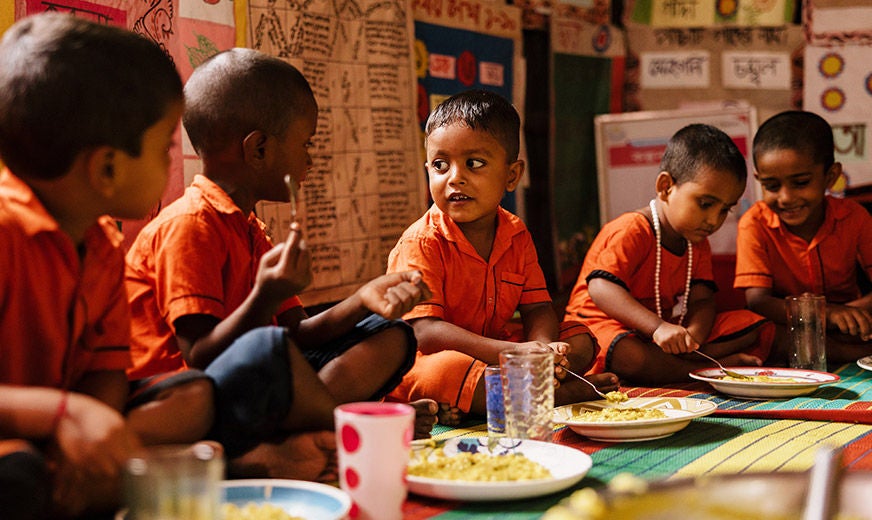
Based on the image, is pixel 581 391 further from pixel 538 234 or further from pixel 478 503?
pixel 538 234

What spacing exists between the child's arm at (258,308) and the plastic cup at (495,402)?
1.52 feet

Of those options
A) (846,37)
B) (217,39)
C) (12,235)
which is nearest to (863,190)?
(846,37)

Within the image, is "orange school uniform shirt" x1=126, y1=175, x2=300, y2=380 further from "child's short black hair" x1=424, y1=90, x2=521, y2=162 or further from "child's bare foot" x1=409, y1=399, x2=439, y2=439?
"child's short black hair" x1=424, y1=90, x2=521, y2=162

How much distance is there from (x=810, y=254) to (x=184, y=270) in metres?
2.27

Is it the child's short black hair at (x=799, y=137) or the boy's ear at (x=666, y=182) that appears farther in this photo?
the child's short black hair at (x=799, y=137)

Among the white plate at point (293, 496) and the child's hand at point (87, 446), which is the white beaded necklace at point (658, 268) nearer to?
the white plate at point (293, 496)

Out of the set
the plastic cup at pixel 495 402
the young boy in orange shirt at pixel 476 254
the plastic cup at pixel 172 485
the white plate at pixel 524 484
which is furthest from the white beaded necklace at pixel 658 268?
the plastic cup at pixel 172 485

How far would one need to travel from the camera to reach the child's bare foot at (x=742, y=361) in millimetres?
2758

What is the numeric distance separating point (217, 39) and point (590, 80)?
7.03 ft

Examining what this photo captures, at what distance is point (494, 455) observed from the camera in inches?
65.0

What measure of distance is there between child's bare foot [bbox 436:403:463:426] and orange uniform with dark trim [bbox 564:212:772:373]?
0.67 m

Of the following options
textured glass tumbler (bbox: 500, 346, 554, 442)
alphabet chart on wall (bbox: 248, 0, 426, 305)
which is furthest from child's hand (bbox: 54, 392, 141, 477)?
alphabet chart on wall (bbox: 248, 0, 426, 305)

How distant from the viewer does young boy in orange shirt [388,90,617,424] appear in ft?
7.61

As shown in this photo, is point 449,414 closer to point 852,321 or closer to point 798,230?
point 852,321
